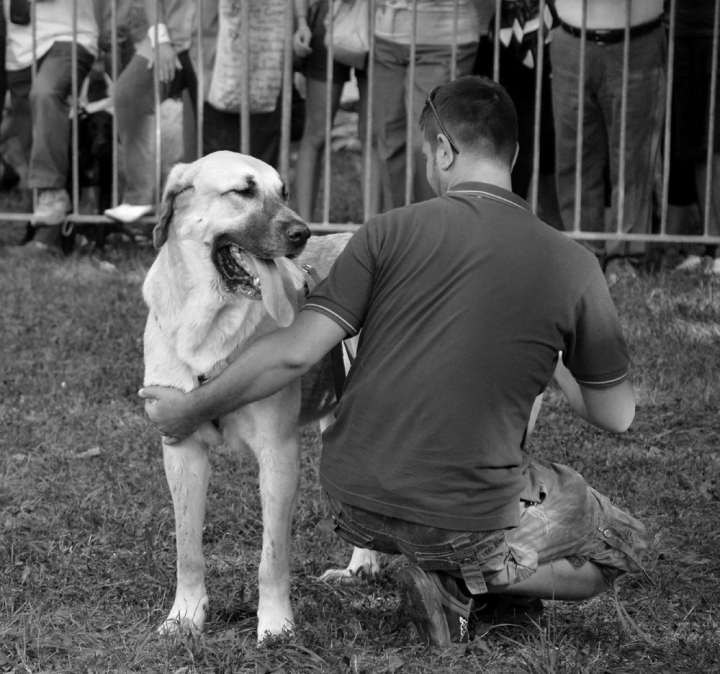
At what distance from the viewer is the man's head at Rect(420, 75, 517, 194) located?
10.5ft

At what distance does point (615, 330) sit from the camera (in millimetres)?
3193

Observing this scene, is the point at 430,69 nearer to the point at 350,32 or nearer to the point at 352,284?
the point at 350,32

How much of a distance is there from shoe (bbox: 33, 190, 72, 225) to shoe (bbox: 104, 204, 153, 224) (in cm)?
41

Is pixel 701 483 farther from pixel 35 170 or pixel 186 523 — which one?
pixel 35 170

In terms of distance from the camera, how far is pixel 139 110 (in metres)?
8.13

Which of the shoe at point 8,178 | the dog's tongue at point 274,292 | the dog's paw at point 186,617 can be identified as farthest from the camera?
the shoe at point 8,178

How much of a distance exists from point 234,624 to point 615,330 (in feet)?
5.02

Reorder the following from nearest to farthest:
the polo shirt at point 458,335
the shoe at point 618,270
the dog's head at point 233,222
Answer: the polo shirt at point 458,335 → the dog's head at point 233,222 → the shoe at point 618,270

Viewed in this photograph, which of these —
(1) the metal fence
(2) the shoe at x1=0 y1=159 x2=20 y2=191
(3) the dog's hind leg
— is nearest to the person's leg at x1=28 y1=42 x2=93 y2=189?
(1) the metal fence

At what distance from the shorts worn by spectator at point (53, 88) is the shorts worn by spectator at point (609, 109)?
3.32m

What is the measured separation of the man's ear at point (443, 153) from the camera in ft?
10.6

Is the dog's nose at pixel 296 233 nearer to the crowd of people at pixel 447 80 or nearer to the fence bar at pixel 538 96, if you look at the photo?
the crowd of people at pixel 447 80

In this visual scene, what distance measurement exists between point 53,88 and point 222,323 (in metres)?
5.02

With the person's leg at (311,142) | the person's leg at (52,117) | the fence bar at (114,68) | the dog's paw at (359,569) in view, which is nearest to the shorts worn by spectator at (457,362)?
the dog's paw at (359,569)
